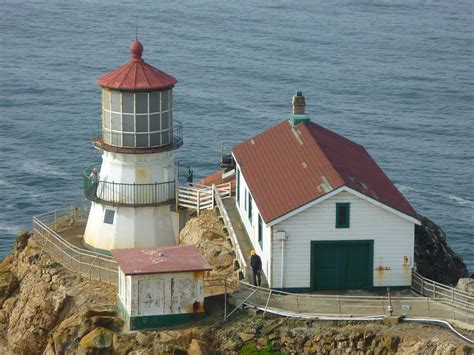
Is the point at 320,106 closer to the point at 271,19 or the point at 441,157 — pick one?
the point at 441,157

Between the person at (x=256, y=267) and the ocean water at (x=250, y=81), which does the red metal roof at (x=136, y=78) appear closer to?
the person at (x=256, y=267)

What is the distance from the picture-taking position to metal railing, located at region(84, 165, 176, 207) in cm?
4369

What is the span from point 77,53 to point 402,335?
7869cm

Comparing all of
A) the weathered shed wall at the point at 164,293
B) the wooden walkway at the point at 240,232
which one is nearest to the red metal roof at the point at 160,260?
the weathered shed wall at the point at 164,293

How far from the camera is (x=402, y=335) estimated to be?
1310 inches

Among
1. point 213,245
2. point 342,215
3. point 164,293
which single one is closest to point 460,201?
point 213,245

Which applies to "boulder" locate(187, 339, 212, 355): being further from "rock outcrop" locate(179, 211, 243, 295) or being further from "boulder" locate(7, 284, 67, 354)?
"boulder" locate(7, 284, 67, 354)

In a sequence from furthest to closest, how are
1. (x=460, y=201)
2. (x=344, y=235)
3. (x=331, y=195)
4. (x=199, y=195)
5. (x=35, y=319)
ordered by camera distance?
(x=460, y=201)
(x=199, y=195)
(x=35, y=319)
(x=344, y=235)
(x=331, y=195)

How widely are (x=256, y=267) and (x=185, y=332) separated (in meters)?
3.45

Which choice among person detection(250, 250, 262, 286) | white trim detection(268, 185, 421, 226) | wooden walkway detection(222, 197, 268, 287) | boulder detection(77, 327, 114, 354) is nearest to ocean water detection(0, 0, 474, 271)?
wooden walkway detection(222, 197, 268, 287)

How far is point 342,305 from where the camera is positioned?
3556 cm

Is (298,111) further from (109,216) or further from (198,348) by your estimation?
(198,348)

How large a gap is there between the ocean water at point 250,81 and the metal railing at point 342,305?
79.3 feet

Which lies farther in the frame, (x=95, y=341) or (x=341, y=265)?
(x=341, y=265)
